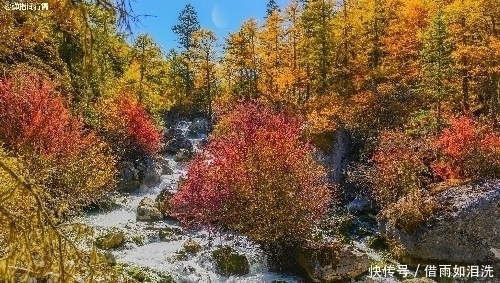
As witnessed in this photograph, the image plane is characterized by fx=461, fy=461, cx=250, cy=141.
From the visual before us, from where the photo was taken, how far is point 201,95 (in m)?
63.3

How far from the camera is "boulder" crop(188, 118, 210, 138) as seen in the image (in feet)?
181

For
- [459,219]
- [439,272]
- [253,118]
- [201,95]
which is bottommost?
[439,272]

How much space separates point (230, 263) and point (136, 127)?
65.4 ft

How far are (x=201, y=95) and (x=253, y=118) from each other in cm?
3766

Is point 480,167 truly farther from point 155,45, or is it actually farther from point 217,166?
point 155,45

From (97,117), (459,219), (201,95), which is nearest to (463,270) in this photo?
(459,219)

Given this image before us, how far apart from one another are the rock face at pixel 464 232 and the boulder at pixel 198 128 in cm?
3754

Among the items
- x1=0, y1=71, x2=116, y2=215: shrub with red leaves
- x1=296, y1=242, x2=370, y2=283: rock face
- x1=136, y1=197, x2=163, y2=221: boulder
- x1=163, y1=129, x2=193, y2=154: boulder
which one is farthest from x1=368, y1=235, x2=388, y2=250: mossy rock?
x1=163, y1=129, x2=193, y2=154: boulder

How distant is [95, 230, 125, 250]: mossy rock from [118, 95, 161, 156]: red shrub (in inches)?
600

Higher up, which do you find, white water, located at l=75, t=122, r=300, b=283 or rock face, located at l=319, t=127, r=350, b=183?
rock face, located at l=319, t=127, r=350, b=183

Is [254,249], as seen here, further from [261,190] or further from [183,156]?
[183,156]

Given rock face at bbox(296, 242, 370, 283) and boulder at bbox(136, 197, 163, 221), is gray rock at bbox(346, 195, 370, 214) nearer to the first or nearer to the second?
rock face at bbox(296, 242, 370, 283)

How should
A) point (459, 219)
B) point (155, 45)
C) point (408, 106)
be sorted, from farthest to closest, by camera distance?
1. point (155, 45)
2. point (408, 106)
3. point (459, 219)
